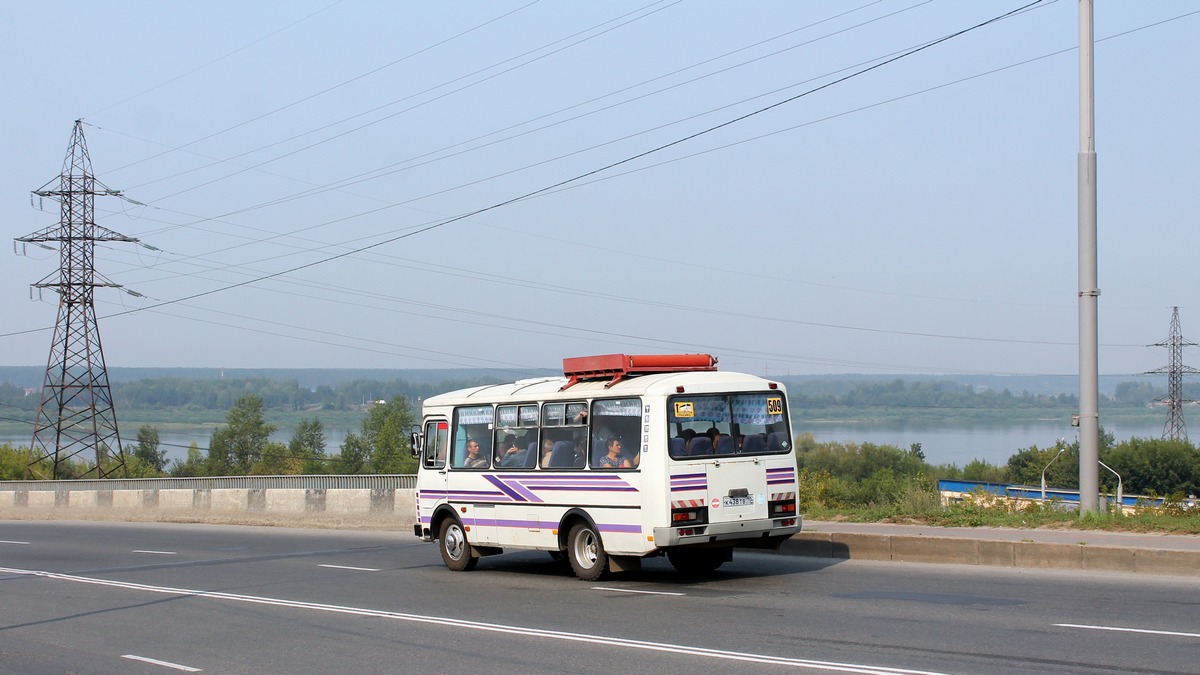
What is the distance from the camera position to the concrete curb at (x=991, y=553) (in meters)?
13.1

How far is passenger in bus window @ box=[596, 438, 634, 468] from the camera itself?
47.9 ft

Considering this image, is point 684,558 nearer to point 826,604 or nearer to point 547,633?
point 826,604

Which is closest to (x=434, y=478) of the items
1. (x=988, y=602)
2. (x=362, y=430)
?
(x=988, y=602)

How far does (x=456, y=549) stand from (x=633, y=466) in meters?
4.28

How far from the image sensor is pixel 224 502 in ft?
108

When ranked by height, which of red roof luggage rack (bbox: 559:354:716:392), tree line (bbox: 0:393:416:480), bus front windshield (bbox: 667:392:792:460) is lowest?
tree line (bbox: 0:393:416:480)

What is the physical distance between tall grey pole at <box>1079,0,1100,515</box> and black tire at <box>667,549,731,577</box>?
514 centimetres

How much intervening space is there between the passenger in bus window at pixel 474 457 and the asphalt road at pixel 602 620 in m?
1.57

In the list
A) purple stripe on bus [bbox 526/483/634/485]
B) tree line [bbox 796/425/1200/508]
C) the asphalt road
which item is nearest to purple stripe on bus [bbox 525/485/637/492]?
purple stripe on bus [bbox 526/483/634/485]

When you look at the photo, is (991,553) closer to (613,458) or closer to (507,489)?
(613,458)

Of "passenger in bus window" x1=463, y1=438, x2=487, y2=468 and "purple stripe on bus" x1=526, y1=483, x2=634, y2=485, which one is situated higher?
"passenger in bus window" x1=463, y1=438, x2=487, y2=468

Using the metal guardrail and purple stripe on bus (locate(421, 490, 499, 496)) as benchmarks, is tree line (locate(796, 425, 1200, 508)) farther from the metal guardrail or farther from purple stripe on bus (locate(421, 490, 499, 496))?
the metal guardrail

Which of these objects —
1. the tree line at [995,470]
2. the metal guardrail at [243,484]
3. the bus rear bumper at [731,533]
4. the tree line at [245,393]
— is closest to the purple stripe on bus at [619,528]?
the bus rear bumper at [731,533]

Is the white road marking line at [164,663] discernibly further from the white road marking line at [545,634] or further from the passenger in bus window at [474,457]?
the passenger in bus window at [474,457]
